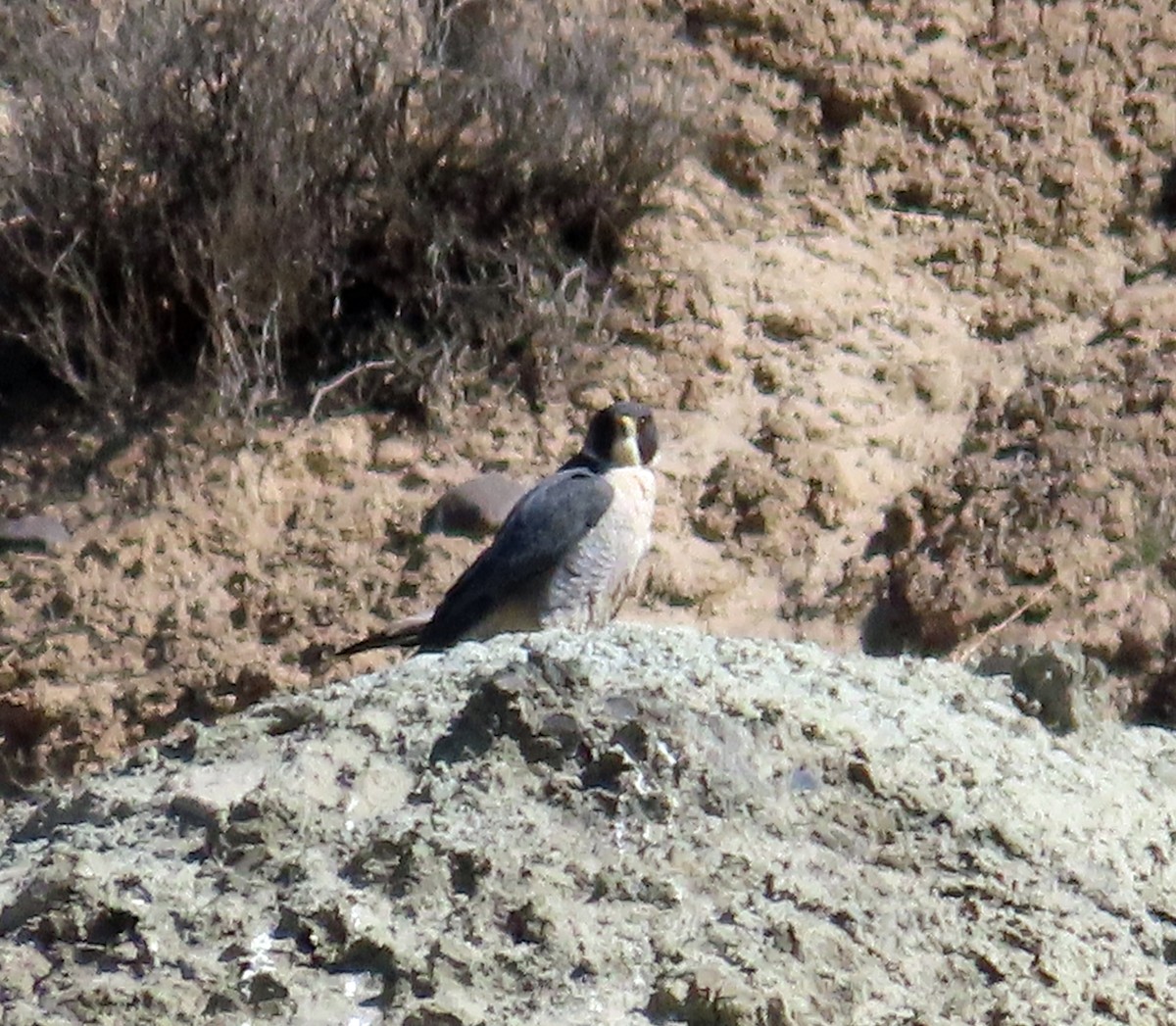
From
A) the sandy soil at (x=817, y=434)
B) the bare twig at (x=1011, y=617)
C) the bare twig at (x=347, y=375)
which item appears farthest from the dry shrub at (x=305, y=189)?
the bare twig at (x=1011, y=617)

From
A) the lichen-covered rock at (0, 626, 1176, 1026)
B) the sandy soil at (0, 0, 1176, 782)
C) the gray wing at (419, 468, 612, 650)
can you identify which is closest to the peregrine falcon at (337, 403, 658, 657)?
the gray wing at (419, 468, 612, 650)

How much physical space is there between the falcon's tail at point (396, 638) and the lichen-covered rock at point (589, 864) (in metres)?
2.19

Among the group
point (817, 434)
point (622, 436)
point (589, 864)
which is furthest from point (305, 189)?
point (589, 864)

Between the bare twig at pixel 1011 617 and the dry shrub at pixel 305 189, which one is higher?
the dry shrub at pixel 305 189

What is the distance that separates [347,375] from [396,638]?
989 millimetres

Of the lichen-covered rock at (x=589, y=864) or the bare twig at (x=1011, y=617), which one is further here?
the bare twig at (x=1011, y=617)

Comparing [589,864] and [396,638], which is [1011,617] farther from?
[589,864]

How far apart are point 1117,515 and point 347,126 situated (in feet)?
8.20

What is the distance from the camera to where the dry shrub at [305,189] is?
6.89 m

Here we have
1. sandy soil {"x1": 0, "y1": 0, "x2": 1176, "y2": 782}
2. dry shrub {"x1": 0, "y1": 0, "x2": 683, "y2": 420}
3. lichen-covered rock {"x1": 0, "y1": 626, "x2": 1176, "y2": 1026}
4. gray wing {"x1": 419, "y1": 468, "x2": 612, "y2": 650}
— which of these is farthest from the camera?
dry shrub {"x1": 0, "y1": 0, "x2": 683, "y2": 420}

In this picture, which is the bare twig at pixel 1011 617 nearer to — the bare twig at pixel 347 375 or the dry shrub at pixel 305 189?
the dry shrub at pixel 305 189

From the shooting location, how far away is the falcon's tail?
20.6 ft

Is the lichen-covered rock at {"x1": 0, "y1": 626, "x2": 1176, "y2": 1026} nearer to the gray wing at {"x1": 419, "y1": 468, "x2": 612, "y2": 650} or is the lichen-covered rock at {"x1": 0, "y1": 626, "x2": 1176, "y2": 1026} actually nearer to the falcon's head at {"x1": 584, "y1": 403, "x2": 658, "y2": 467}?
the gray wing at {"x1": 419, "y1": 468, "x2": 612, "y2": 650}

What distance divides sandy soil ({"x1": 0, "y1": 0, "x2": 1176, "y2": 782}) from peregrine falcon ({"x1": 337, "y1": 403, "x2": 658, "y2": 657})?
1.22 feet
